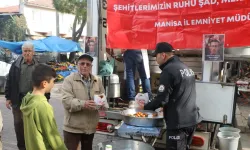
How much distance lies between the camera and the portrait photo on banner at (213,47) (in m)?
3.24

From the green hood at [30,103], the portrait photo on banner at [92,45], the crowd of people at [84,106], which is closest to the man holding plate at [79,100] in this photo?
the crowd of people at [84,106]

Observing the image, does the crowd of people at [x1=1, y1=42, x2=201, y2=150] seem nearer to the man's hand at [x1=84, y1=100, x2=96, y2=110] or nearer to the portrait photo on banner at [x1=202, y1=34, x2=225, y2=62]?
the man's hand at [x1=84, y1=100, x2=96, y2=110]

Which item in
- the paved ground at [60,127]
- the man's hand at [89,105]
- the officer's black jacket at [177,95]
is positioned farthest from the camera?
the paved ground at [60,127]

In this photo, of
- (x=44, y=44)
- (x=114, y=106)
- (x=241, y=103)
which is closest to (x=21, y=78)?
(x=114, y=106)

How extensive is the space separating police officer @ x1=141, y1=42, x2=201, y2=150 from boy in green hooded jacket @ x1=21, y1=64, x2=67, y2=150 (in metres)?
1.17

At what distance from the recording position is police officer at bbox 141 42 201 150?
2902 mm

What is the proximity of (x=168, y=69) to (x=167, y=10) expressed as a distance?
111 centimetres

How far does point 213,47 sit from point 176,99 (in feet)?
2.80

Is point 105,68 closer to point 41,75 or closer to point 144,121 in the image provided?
point 144,121

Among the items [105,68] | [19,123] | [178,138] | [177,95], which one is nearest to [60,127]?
[19,123]

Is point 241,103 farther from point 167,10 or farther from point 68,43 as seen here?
point 68,43

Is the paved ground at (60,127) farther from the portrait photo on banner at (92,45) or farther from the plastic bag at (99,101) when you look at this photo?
the portrait photo on banner at (92,45)

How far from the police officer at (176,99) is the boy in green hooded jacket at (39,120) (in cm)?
117

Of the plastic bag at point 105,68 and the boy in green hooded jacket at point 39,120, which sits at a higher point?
the plastic bag at point 105,68
